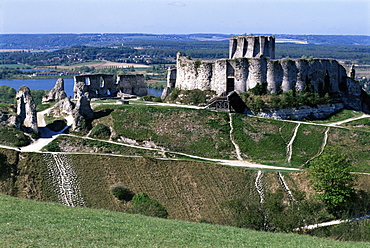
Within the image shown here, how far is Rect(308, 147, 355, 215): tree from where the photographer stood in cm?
3909

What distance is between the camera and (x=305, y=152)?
51250 millimetres

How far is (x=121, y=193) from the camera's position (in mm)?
40594

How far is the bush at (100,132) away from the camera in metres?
54.0

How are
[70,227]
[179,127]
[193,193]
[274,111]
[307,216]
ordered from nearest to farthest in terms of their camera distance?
[70,227] → [307,216] → [193,193] → [179,127] → [274,111]

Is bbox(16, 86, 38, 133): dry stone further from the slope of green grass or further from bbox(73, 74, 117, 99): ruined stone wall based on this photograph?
bbox(73, 74, 117, 99): ruined stone wall

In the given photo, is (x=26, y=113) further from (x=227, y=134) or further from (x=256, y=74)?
(x=256, y=74)

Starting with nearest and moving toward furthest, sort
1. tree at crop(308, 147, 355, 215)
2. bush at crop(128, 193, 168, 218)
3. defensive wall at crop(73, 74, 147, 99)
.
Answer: bush at crop(128, 193, 168, 218) < tree at crop(308, 147, 355, 215) < defensive wall at crop(73, 74, 147, 99)

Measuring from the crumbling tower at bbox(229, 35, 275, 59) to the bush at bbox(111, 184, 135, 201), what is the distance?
3039 centimetres

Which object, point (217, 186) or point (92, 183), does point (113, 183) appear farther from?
point (217, 186)

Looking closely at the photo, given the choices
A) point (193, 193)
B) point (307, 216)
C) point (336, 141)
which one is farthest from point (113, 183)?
point (336, 141)

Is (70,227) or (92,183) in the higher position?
(70,227)

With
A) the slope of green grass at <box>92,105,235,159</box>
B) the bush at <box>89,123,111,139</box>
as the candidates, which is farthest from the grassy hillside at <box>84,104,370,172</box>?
the bush at <box>89,123,111,139</box>

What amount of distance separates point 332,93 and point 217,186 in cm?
3032

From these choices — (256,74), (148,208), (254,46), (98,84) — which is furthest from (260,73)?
(148,208)
